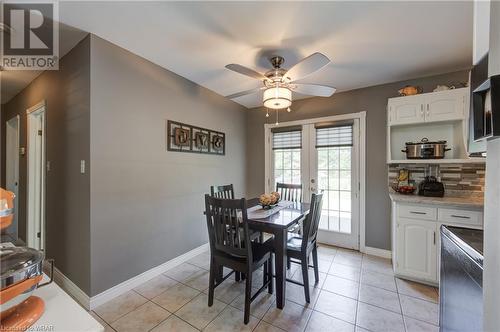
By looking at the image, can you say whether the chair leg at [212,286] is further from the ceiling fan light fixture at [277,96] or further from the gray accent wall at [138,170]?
the ceiling fan light fixture at [277,96]

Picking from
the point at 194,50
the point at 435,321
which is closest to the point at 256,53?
the point at 194,50

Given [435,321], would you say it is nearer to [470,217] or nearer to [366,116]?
[470,217]

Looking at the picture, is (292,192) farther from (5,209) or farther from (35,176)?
(35,176)

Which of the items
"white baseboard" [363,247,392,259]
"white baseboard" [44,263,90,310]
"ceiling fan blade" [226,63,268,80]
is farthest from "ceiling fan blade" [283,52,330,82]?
"white baseboard" [44,263,90,310]

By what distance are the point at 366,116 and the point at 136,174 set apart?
3.23 meters

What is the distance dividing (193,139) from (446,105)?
124 inches

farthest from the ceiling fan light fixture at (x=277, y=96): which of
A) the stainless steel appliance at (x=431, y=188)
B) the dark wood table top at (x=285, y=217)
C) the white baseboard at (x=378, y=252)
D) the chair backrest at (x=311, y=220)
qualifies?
the white baseboard at (x=378, y=252)

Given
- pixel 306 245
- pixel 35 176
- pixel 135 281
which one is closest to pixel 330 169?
pixel 306 245

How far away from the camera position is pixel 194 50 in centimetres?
222

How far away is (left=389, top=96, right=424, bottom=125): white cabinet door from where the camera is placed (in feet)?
8.41

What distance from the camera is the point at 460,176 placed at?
259cm

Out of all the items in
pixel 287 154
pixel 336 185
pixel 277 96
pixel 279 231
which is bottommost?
pixel 279 231

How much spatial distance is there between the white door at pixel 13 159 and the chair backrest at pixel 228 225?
3.68 m

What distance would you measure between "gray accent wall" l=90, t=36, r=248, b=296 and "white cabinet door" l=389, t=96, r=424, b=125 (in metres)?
2.58
